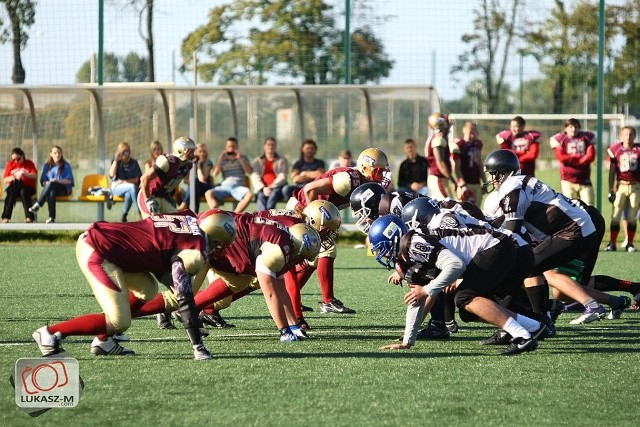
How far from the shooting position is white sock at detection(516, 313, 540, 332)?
743 cm

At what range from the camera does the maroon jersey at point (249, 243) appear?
25.2 feet

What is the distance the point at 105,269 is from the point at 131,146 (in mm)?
12420

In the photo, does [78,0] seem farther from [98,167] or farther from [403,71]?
[403,71]

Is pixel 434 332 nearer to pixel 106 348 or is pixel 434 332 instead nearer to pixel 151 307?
pixel 151 307

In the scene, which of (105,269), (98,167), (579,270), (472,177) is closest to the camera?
(105,269)

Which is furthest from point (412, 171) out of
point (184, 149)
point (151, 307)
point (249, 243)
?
Result: point (151, 307)

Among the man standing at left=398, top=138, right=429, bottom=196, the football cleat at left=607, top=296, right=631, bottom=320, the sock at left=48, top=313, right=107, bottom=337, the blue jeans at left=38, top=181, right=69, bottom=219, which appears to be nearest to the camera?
the sock at left=48, top=313, right=107, bottom=337

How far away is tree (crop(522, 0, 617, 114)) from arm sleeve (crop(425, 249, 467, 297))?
545 inches

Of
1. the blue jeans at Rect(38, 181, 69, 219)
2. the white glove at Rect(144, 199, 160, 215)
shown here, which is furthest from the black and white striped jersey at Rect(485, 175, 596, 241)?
the blue jeans at Rect(38, 181, 69, 219)

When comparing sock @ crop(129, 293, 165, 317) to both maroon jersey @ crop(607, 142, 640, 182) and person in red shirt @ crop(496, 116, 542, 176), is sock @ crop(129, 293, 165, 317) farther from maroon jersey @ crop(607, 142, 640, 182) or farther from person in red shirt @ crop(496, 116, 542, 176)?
maroon jersey @ crop(607, 142, 640, 182)

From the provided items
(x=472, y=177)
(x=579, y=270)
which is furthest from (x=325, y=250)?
(x=472, y=177)

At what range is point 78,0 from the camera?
733 inches

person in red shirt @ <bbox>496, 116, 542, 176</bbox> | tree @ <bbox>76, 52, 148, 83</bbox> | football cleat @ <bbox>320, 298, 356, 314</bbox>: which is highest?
tree @ <bbox>76, 52, 148, 83</bbox>

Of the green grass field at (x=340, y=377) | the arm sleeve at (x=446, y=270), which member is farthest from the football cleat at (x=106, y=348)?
the arm sleeve at (x=446, y=270)
